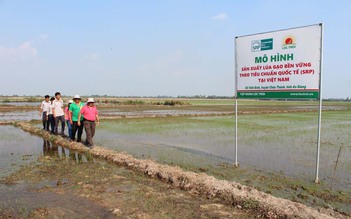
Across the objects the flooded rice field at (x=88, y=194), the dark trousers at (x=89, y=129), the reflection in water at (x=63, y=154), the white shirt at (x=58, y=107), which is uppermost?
the white shirt at (x=58, y=107)

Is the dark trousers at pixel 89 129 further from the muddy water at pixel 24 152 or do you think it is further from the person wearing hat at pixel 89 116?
the muddy water at pixel 24 152

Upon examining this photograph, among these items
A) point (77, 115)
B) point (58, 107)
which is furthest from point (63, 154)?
point (58, 107)

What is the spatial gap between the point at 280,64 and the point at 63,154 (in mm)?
6677

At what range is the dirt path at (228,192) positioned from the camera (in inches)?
165

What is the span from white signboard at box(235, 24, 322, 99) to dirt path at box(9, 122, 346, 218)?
9.08ft

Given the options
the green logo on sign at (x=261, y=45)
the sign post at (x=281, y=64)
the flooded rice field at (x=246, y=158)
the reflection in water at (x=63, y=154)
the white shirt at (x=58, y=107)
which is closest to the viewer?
the flooded rice field at (x=246, y=158)

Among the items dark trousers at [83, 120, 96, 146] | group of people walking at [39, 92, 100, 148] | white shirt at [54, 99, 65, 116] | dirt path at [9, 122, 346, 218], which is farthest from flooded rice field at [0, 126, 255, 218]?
white shirt at [54, 99, 65, 116]

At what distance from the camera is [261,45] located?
7.24 meters

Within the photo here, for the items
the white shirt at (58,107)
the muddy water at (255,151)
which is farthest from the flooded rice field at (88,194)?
the white shirt at (58,107)

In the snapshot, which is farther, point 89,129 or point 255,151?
point 255,151

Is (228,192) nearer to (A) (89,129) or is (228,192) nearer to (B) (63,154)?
(B) (63,154)

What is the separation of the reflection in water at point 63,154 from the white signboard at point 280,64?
15.2 feet

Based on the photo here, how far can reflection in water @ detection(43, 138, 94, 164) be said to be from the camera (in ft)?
27.1

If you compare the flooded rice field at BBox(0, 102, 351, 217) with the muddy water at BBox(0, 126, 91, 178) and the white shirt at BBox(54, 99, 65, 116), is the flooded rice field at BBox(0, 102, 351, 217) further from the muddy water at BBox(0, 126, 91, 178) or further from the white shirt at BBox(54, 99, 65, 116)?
the white shirt at BBox(54, 99, 65, 116)
